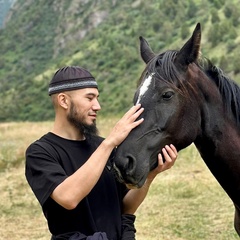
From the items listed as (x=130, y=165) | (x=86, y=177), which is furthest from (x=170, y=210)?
(x=86, y=177)

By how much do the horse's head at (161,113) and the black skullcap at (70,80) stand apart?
0.33 metres

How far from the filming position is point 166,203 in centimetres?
924

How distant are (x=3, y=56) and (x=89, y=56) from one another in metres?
37.8

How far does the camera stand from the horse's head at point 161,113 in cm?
292


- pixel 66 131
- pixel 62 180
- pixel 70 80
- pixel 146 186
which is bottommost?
pixel 146 186

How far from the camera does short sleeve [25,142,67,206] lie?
2824mm

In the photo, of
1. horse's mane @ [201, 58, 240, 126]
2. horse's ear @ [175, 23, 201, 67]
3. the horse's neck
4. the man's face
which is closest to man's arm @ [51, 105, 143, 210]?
the man's face

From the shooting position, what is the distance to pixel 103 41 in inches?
2429

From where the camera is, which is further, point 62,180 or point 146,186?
point 146,186

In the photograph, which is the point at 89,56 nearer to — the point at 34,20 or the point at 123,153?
the point at 34,20

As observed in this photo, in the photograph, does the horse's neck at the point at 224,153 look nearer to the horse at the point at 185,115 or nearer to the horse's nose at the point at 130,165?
the horse at the point at 185,115

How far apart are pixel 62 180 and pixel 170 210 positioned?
6.14m

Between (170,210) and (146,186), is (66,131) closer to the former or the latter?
(146,186)

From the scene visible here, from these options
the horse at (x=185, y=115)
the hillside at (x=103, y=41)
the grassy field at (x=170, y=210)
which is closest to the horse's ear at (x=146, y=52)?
the horse at (x=185, y=115)
